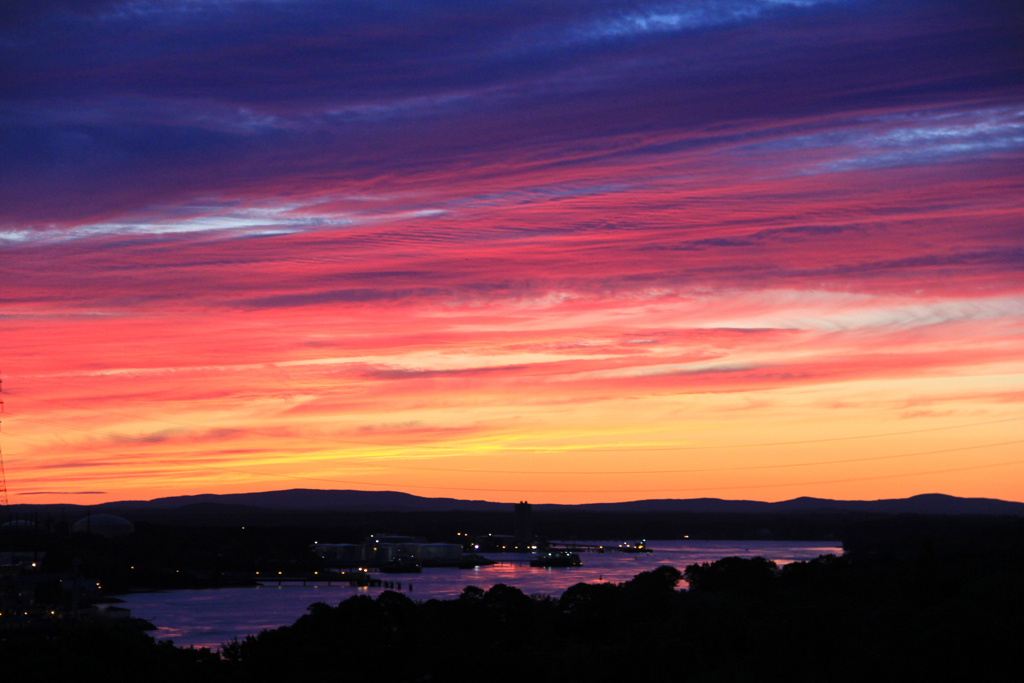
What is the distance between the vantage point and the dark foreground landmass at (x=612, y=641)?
73.2 ft

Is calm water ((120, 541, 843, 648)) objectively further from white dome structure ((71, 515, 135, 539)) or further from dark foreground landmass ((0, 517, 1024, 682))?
white dome structure ((71, 515, 135, 539))

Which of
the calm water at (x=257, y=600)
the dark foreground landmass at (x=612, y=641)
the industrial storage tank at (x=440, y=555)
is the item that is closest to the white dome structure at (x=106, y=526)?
the industrial storage tank at (x=440, y=555)

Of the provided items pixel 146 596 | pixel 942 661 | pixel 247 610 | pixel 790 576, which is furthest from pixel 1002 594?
pixel 146 596

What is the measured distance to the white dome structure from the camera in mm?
114250

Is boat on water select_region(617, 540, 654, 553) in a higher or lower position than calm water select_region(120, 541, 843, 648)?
higher

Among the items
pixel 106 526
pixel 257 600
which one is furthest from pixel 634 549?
pixel 257 600

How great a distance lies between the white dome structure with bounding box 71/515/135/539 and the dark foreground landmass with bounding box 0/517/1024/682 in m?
81.1

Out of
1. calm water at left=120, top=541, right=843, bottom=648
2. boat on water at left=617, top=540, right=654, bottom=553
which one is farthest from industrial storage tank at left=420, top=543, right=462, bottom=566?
boat on water at left=617, top=540, right=654, bottom=553

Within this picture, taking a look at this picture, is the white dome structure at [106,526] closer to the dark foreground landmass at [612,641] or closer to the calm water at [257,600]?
the calm water at [257,600]

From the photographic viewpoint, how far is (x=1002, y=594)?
28.6 m

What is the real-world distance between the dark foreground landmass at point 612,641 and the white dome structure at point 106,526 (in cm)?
8111

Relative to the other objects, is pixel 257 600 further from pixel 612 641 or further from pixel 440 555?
pixel 440 555

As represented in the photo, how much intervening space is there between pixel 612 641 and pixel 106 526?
10009 cm

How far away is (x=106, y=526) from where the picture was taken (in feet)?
383
